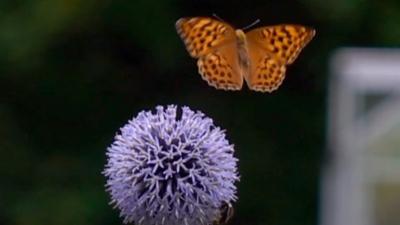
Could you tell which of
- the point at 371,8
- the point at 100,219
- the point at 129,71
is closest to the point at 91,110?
the point at 129,71

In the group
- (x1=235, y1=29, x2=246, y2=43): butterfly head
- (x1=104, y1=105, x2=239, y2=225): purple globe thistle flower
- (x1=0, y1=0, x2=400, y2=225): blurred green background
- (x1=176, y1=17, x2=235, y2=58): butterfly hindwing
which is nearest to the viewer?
(x1=104, y1=105, x2=239, y2=225): purple globe thistle flower

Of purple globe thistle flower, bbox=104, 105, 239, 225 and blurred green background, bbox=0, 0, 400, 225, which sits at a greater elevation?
purple globe thistle flower, bbox=104, 105, 239, 225

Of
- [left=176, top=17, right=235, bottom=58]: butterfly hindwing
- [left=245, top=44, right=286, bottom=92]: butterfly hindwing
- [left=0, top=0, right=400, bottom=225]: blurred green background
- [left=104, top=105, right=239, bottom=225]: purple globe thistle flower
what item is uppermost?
[left=176, top=17, right=235, bottom=58]: butterfly hindwing

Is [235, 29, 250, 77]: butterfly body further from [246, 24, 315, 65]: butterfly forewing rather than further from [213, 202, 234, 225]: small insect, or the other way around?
[213, 202, 234, 225]: small insect

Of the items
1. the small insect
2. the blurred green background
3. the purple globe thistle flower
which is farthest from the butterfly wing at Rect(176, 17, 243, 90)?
the blurred green background

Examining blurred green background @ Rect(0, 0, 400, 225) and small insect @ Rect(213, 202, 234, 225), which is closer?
small insect @ Rect(213, 202, 234, 225)

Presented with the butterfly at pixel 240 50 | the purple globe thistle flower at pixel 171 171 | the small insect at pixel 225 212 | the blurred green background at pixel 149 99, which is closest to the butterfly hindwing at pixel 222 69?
the butterfly at pixel 240 50

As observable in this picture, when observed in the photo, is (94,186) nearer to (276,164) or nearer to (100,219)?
(100,219)
